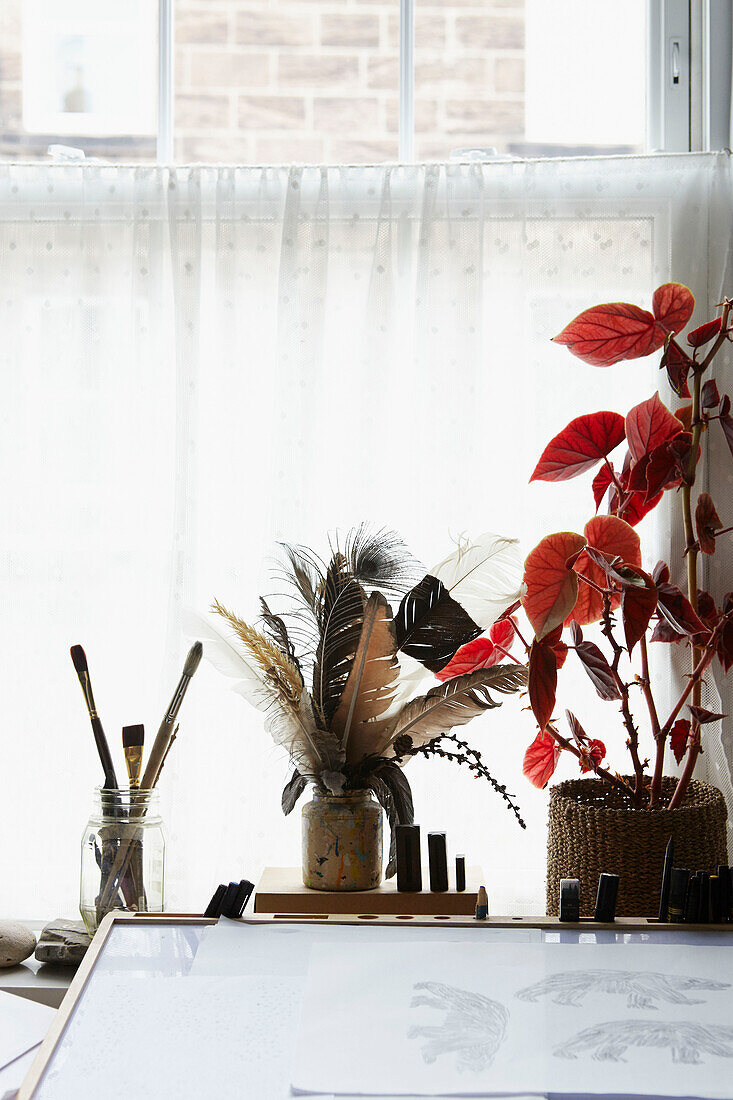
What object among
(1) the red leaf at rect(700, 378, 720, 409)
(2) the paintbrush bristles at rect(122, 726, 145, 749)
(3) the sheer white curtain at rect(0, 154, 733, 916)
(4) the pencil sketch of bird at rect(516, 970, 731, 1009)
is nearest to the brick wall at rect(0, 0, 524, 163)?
(3) the sheer white curtain at rect(0, 154, 733, 916)

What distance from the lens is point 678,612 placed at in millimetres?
1247

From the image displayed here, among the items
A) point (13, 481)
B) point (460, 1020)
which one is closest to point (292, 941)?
point (460, 1020)

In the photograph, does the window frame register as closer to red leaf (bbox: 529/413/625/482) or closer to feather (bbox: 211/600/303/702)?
red leaf (bbox: 529/413/625/482)

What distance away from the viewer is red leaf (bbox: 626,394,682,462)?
1.32 m

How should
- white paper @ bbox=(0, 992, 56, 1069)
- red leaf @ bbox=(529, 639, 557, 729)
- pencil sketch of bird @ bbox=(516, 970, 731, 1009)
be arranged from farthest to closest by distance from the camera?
red leaf @ bbox=(529, 639, 557, 729) < white paper @ bbox=(0, 992, 56, 1069) < pencil sketch of bird @ bbox=(516, 970, 731, 1009)

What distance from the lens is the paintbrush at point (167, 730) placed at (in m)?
1.36

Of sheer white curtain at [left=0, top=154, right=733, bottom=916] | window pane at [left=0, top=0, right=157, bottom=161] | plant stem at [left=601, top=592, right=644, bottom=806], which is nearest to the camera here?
plant stem at [left=601, top=592, right=644, bottom=806]

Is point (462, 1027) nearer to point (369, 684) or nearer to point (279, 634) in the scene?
point (369, 684)

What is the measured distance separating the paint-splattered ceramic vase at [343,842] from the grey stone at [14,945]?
16.6 inches

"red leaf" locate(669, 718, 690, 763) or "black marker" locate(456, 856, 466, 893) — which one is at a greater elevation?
"red leaf" locate(669, 718, 690, 763)

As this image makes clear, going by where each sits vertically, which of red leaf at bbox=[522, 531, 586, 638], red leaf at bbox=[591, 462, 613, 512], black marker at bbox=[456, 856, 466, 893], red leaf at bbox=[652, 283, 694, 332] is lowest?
black marker at bbox=[456, 856, 466, 893]

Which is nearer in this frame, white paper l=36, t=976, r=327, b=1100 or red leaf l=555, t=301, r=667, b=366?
white paper l=36, t=976, r=327, b=1100

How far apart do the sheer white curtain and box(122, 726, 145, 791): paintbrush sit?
0.60 ft

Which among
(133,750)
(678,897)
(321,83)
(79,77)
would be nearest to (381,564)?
(133,750)
